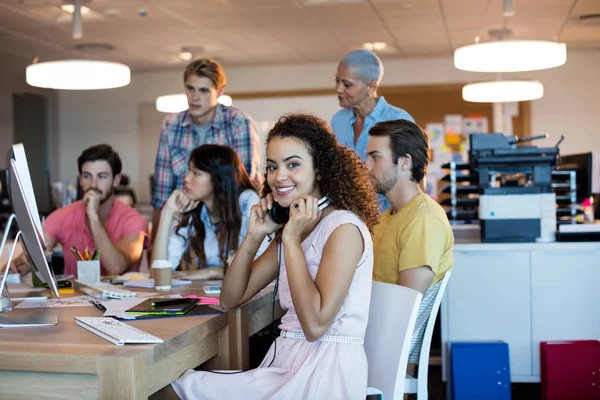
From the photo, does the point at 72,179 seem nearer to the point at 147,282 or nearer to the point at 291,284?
the point at 147,282

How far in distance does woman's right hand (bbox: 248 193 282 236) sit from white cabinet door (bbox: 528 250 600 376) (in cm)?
183

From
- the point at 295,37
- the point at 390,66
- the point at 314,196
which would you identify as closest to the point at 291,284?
the point at 314,196

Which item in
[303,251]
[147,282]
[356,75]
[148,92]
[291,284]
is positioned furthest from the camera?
[148,92]

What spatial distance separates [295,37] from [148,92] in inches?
109

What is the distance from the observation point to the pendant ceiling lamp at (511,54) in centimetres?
402

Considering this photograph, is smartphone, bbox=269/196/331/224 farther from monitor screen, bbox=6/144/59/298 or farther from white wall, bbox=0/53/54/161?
white wall, bbox=0/53/54/161

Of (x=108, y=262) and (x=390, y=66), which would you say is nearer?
(x=108, y=262)

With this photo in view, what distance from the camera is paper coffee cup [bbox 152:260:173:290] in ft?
8.18

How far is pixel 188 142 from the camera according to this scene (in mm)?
3900

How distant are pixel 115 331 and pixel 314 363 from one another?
1.63 feet

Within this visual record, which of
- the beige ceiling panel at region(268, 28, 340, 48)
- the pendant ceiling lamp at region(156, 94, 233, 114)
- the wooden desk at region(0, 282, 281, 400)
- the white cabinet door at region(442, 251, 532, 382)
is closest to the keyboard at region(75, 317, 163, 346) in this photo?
the wooden desk at region(0, 282, 281, 400)

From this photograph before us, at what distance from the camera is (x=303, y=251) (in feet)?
6.47

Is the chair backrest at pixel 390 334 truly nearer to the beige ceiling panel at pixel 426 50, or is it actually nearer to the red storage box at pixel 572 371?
the red storage box at pixel 572 371

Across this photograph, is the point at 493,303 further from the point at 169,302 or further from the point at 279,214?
the point at 169,302
